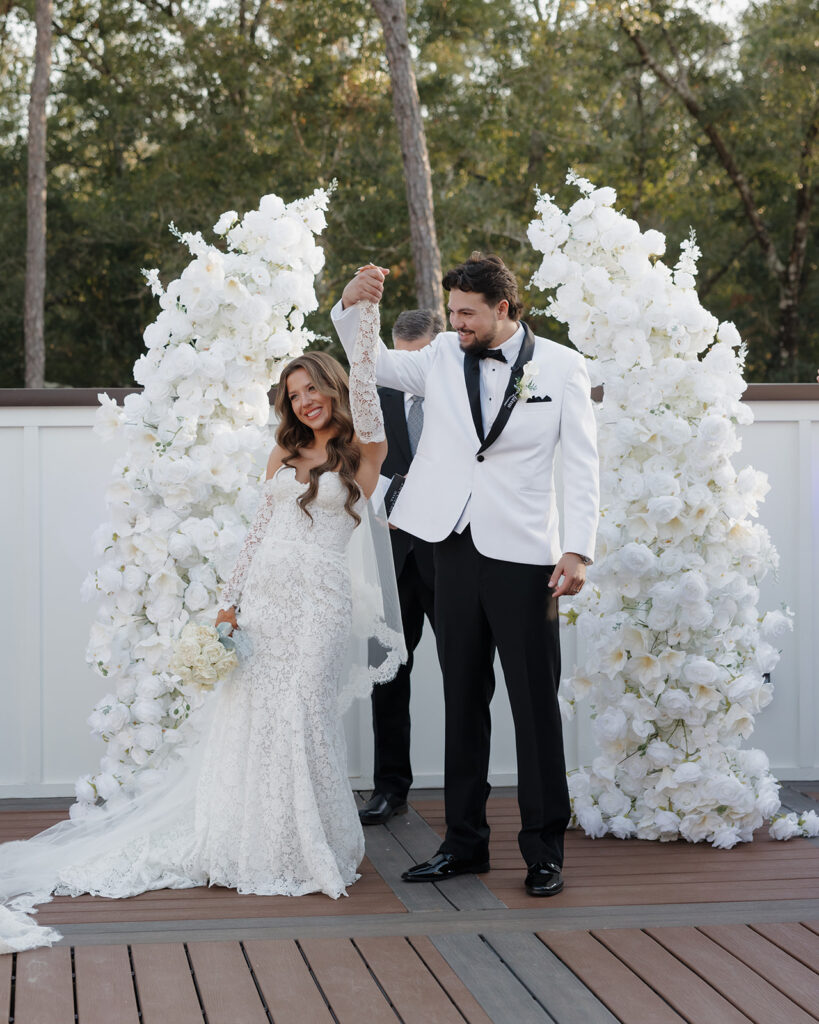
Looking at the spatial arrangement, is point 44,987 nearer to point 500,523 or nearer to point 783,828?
point 500,523

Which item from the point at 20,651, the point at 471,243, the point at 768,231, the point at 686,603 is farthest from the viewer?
the point at 768,231

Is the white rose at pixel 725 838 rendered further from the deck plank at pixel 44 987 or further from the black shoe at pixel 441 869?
the deck plank at pixel 44 987

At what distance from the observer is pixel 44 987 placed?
9.90 ft

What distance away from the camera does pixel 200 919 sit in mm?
3494

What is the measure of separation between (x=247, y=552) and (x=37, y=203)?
13.2 meters

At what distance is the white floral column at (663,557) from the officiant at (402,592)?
1.69 ft

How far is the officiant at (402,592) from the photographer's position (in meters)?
4.54

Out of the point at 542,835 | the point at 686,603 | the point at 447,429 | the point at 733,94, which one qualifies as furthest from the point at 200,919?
the point at 733,94

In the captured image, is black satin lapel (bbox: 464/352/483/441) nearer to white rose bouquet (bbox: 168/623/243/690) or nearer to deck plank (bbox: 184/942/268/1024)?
white rose bouquet (bbox: 168/623/243/690)

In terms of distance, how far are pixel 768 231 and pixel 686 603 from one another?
18.6 m

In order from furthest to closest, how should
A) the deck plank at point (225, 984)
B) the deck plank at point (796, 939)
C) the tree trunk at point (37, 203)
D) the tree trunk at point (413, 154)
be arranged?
the tree trunk at point (37, 203) → the tree trunk at point (413, 154) → the deck plank at point (796, 939) → the deck plank at point (225, 984)

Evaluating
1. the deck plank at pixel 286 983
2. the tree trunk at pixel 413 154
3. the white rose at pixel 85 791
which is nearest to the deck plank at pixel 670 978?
the deck plank at pixel 286 983

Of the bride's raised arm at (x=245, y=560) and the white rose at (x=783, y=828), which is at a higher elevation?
the bride's raised arm at (x=245, y=560)

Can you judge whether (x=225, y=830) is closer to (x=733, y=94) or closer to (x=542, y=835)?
(x=542, y=835)
